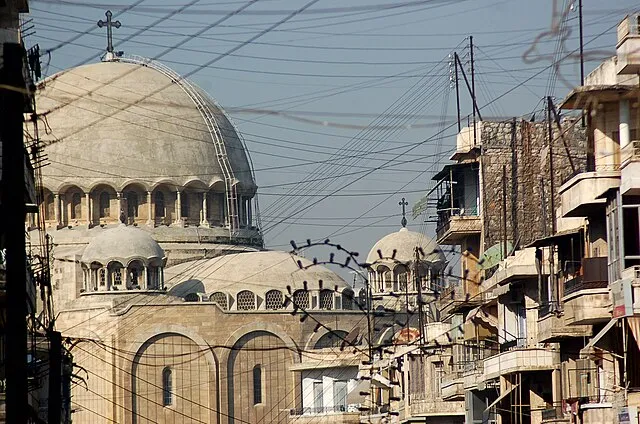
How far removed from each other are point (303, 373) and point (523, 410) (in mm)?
62743

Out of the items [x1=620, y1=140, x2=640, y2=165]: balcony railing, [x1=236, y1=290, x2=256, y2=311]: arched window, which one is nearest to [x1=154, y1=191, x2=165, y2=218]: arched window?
[x1=236, y1=290, x2=256, y2=311]: arched window

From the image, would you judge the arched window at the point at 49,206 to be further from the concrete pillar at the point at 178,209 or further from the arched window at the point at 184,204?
the arched window at the point at 184,204

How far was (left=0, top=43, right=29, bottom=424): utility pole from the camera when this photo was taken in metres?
22.8

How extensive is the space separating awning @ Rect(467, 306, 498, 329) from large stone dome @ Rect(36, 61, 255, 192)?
68.6 metres

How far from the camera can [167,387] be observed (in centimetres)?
10325

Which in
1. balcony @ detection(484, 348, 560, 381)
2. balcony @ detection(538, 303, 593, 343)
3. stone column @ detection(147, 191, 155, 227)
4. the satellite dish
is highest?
stone column @ detection(147, 191, 155, 227)

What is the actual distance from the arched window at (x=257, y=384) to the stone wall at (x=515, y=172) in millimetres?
58300

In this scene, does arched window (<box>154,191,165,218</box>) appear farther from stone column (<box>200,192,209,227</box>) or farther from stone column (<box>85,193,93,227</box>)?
stone column (<box>85,193,93,227</box>)

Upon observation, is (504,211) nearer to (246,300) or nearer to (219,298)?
(246,300)

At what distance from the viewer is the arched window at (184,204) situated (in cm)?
11825

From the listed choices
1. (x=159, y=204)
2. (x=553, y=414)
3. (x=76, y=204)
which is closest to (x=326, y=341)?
(x=159, y=204)

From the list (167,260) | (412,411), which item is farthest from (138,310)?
(412,411)

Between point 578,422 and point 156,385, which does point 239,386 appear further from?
point 578,422

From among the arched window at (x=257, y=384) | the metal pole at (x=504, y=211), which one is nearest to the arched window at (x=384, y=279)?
the arched window at (x=257, y=384)
